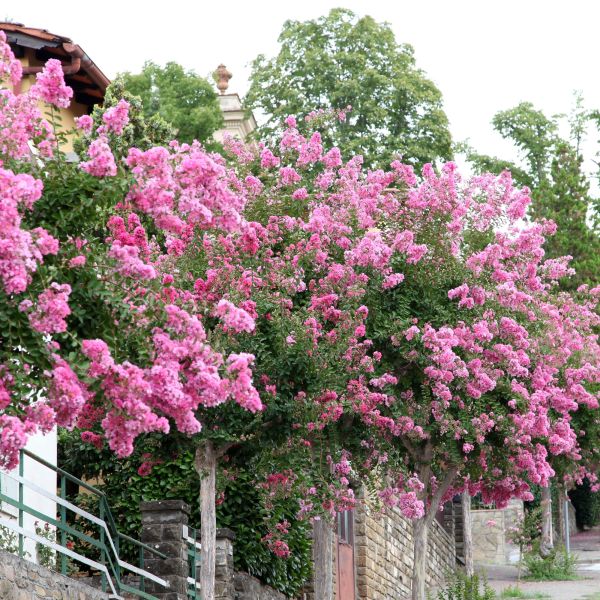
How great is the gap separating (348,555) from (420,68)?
21.3m

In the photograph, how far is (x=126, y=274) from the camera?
9609 mm

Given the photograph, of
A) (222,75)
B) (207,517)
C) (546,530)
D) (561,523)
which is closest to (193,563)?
(207,517)

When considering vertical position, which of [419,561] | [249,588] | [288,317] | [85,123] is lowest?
[249,588]

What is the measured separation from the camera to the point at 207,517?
15422mm

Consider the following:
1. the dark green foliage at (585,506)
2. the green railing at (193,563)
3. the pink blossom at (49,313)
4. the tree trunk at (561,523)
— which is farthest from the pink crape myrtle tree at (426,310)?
the dark green foliage at (585,506)

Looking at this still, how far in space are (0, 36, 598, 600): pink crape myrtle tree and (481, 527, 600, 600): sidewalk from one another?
6.99 m

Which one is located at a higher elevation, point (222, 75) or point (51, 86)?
point (222, 75)

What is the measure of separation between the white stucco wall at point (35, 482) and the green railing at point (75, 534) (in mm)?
48

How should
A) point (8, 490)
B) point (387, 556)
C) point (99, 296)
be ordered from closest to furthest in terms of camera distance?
point (99, 296) → point (8, 490) → point (387, 556)

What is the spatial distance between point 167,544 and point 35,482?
68.3 inches

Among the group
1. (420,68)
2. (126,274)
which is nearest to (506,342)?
(126,274)

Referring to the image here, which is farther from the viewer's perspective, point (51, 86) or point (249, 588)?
point (249, 588)

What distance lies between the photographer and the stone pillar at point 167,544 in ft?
52.3

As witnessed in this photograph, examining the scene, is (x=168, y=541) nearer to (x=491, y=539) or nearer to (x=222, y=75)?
(x=491, y=539)
